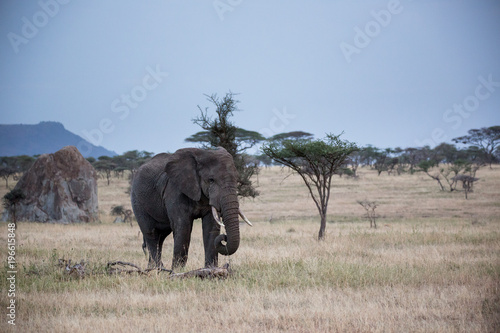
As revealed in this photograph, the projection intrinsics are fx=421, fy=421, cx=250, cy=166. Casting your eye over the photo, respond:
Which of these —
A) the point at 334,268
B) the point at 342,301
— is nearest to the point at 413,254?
the point at 334,268

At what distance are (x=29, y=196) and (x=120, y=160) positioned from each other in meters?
58.7

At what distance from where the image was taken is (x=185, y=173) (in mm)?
9828

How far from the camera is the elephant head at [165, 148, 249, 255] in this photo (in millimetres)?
8906

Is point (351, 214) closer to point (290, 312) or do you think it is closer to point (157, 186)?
point (157, 186)

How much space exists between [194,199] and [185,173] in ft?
2.22

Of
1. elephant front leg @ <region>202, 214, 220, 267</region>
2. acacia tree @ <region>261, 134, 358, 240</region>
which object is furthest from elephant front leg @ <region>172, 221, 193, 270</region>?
acacia tree @ <region>261, 134, 358, 240</region>

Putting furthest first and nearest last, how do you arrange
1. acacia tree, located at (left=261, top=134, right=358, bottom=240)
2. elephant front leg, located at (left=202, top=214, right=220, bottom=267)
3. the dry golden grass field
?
acacia tree, located at (left=261, top=134, right=358, bottom=240) → elephant front leg, located at (left=202, top=214, right=220, bottom=267) → the dry golden grass field

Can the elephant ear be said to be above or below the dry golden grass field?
above

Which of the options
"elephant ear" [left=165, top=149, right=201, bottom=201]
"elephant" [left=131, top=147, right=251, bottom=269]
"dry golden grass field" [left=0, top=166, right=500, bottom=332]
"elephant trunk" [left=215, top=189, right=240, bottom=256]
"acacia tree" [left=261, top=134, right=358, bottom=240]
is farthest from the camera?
"acacia tree" [left=261, top=134, right=358, bottom=240]

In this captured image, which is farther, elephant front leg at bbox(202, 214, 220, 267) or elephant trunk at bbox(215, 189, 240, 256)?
elephant front leg at bbox(202, 214, 220, 267)

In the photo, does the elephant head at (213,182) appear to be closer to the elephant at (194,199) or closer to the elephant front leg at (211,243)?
the elephant at (194,199)

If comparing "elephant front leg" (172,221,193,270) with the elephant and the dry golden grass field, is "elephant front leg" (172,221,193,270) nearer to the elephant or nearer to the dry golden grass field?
the elephant

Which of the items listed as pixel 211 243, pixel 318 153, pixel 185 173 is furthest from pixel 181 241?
pixel 318 153

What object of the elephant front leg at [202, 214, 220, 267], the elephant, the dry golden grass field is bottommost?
the dry golden grass field
